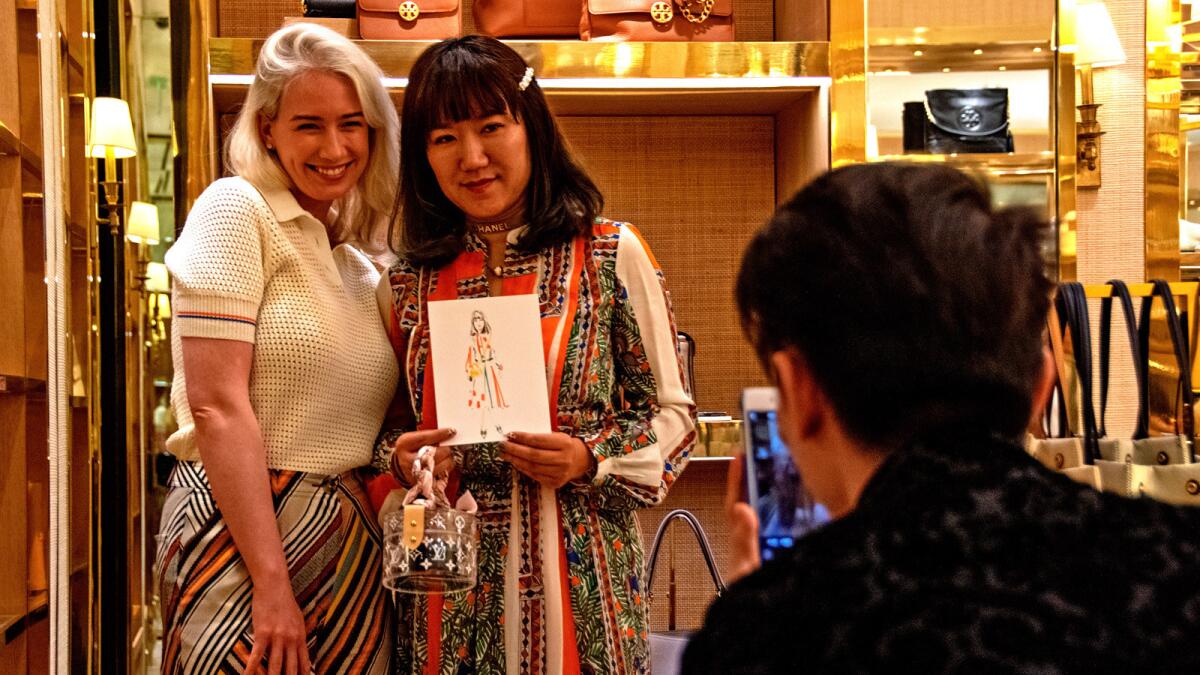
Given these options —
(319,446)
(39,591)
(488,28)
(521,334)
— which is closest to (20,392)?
(39,591)

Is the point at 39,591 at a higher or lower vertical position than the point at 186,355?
lower

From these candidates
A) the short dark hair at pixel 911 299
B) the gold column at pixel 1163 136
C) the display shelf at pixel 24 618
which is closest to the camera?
the short dark hair at pixel 911 299

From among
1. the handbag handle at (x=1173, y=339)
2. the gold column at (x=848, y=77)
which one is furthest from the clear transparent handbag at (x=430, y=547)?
the gold column at (x=848, y=77)

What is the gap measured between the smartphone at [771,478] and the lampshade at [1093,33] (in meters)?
2.48

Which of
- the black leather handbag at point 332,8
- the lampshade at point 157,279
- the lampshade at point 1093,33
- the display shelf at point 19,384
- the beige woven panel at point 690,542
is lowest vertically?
the beige woven panel at point 690,542

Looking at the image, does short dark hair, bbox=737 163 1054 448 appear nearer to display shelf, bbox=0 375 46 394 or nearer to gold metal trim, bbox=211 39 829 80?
display shelf, bbox=0 375 46 394

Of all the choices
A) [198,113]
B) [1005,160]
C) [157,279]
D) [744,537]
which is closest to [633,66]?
[1005,160]

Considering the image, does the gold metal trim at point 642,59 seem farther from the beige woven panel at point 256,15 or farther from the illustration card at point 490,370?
the illustration card at point 490,370

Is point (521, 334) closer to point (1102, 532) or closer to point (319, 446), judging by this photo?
point (319, 446)

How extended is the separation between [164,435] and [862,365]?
8.55 feet

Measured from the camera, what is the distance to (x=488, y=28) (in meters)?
3.31

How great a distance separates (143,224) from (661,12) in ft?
4.56

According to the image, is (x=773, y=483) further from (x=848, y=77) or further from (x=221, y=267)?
(x=848, y=77)

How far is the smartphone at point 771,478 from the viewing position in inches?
45.6
